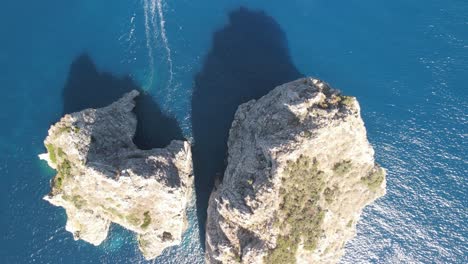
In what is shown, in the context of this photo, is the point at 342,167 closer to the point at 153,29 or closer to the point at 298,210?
the point at 298,210

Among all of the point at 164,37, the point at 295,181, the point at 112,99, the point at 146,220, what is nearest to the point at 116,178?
the point at 146,220

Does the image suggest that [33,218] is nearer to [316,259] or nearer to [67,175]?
[67,175]

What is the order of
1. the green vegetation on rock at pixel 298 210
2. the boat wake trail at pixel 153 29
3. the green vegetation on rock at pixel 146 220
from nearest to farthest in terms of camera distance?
the green vegetation on rock at pixel 298 210 < the green vegetation on rock at pixel 146 220 < the boat wake trail at pixel 153 29

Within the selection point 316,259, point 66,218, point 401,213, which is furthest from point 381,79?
point 66,218

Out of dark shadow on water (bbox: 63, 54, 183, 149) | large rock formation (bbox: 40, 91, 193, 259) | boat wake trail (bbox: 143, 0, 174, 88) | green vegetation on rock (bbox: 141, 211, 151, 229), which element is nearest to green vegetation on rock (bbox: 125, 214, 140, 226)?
large rock formation (bbox: 40, 91, 193, 259)

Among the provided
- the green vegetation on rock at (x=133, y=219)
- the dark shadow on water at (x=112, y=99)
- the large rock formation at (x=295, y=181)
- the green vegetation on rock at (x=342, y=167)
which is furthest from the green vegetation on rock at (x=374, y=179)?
the green vegetation on rock at (x=133, y=219)

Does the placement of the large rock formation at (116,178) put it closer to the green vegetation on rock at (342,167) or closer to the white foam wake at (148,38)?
the white foam wake at (148,38)
